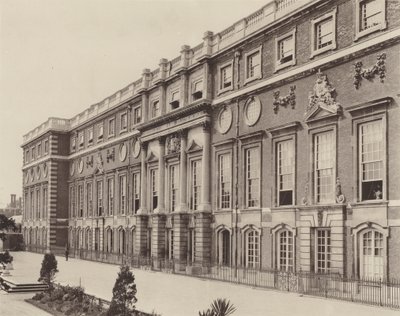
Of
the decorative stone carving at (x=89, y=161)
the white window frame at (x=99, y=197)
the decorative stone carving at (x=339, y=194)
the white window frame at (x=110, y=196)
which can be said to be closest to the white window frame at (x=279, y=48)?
the decorative stone carving at (x=339, y=194)

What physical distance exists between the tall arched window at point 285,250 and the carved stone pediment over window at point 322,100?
224 inches

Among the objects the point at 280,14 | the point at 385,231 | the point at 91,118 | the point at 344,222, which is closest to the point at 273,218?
the point at 344,222

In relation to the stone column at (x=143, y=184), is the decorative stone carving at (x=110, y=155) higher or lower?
higher

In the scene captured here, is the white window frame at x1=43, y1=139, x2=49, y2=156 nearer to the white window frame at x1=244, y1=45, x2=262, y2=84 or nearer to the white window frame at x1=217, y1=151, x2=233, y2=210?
the white window frame at x1=217, y1=151, x2=233, y2=210

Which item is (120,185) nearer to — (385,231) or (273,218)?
(273,218)

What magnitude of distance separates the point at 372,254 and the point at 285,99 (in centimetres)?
894

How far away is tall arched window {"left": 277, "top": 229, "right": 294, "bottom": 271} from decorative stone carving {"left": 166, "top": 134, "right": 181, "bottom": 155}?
1180 centimetres

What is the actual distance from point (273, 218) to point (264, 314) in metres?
10.6

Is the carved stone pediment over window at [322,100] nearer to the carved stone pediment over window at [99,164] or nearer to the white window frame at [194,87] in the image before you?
the white window frame at [194,87]

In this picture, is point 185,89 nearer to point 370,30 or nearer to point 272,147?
point 272,147

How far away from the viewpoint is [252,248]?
31.4 m

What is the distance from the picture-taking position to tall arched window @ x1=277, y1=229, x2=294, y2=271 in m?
28.3

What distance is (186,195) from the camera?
37844 millimetres

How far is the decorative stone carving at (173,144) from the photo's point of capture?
3881 centimetres
